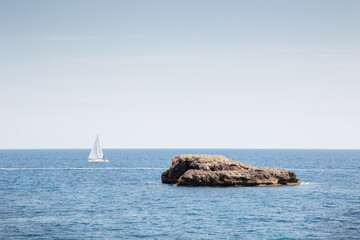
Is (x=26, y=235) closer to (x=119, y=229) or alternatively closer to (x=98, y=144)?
(x=119, y=229)

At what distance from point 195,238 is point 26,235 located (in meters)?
15.3

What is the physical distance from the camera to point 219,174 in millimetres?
70625

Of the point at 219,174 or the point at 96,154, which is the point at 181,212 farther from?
the point at 96,154

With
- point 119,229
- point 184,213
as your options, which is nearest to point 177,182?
point 184,213

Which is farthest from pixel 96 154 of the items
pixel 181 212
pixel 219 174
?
pixel 181 212

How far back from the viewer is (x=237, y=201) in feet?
179

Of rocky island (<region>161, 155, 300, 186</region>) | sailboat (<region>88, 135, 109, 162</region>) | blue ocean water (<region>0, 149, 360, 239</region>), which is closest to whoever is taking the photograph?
blue ocean water (<region>0, 149, 360, 239</region>)

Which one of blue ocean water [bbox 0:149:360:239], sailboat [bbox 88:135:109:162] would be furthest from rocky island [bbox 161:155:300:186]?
sailboat [bbox 88:135:109:162]

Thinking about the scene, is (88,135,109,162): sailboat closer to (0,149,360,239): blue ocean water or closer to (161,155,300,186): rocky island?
(161,155,300,186): rocky island

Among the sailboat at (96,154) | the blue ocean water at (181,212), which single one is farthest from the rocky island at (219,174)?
the sailboat at (96,154)

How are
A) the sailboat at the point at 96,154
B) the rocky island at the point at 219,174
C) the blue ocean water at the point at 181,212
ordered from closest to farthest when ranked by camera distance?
the blue ocean water at the point at 181,212, the rocky island at the point at 219,174, the sailboat at the point at 96,154

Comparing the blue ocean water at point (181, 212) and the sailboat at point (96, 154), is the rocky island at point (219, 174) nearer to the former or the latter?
the blue ocean water at point (181, 212)

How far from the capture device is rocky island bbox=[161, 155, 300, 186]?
70188mm

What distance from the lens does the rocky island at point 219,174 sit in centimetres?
7019
